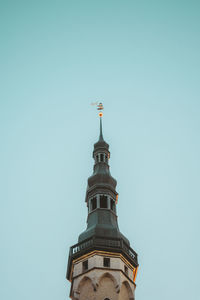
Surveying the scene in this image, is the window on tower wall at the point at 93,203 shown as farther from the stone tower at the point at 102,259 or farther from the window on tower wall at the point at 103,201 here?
the window on tower wall at the point at 103,201

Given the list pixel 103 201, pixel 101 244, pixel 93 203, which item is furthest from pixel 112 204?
pixel 101 244

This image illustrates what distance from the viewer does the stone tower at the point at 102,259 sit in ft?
149

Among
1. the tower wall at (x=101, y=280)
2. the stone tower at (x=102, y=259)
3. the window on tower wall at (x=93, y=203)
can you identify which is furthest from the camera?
the window on tower wall at (x=93, y=203)

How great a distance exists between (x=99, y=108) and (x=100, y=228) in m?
21.0

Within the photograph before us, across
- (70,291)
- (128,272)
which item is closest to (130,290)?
(128,272)

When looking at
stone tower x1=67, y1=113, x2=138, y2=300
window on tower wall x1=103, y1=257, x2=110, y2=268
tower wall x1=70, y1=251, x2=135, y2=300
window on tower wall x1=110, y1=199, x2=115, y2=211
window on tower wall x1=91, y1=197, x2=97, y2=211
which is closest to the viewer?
tower wall x1=70, y1=251, x2=135, y2=300

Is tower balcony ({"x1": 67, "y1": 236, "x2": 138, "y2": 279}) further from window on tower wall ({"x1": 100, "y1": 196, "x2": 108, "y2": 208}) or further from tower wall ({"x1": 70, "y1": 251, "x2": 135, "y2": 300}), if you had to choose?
window on tower wall ({"x1": 100, "y1": 196, "x2": 108, "y2": 208})

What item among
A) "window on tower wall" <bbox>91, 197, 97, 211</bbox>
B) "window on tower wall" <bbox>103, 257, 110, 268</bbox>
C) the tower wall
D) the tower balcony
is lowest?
the tower wall

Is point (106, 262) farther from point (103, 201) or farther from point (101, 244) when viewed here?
point (103, 201)

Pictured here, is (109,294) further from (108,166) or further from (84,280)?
(108,166)

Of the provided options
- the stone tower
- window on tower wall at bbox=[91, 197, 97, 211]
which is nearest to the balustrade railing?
the stone tower

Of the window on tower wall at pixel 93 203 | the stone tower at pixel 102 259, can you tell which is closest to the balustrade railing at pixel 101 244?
the stone tower at pixel 102 259

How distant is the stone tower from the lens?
45469mm

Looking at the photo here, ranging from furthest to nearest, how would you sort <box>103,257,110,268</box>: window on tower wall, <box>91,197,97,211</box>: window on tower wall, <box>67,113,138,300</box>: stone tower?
<box>91,197,97,211</box>: window on tower wall, <box>103,257,110,268</box>: window on tower wall, <box>67,113,138,300</box>: stone tower
